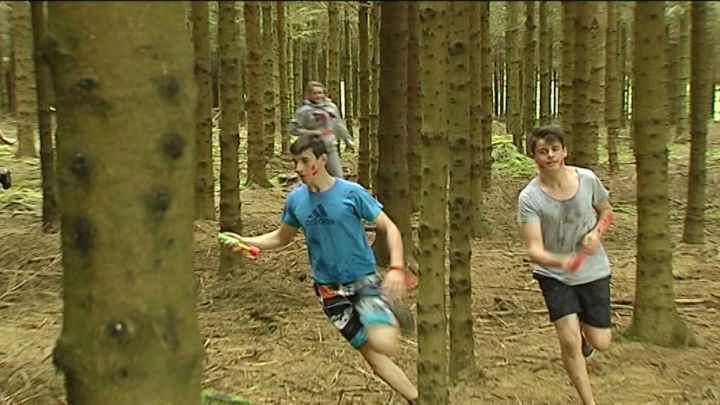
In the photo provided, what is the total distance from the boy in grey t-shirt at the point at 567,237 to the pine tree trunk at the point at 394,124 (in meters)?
3.25

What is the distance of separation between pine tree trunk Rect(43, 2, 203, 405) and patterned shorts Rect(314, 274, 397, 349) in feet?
8.41

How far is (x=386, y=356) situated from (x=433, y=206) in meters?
1.45

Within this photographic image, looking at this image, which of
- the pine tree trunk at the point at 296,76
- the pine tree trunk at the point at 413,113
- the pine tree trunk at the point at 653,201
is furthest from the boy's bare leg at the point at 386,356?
the pine tree trunk at the point at 296,76

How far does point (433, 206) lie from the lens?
385 centimetres

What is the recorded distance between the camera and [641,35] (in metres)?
5.80

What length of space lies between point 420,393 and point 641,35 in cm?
298

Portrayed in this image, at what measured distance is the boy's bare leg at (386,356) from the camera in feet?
15.9

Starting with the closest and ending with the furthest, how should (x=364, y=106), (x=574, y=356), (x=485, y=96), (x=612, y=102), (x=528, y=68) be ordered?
(x=574, y=356) → (x=364, y=106) → (x=485, y=96) → (x=528, y=68) → (x=612, y=102)

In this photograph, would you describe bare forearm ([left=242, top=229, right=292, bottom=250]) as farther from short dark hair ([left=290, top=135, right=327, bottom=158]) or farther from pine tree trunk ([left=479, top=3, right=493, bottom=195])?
pine tree trunk ([left=479, top=3, right=493, bottom=195])

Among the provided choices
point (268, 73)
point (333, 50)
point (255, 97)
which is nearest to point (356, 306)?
point (255, 97)

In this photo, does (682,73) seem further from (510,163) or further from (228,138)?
(228,138)

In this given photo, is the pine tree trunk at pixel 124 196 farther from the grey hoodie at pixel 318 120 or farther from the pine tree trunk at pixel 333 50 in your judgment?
the pine tree trunk at pixel 333 50

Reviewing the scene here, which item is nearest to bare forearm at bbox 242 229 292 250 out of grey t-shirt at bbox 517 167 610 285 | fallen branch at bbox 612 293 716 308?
grey t-shirt at bbox 517 167 610 285

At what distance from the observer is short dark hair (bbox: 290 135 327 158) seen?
486cm
